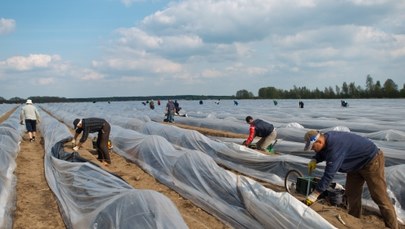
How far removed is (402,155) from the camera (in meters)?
9.23

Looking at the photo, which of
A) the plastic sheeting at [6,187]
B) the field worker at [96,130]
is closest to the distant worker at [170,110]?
the plastic sheeting at [6,187]

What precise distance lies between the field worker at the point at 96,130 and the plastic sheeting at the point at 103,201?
2.72 feet

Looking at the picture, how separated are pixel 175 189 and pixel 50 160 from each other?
4.01m

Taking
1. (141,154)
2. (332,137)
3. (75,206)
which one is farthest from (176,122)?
(332,137)

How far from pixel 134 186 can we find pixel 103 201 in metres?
3.33

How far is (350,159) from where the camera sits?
208 inches

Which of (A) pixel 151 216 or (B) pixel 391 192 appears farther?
(B) pixel 391 192

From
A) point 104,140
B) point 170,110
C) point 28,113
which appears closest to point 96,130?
point 104,140

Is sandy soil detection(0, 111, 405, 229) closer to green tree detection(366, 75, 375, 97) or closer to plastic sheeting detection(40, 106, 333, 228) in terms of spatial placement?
plastic sheeting detection(40, 106, 333, 228)

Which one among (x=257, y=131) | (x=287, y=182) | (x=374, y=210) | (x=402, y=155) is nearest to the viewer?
(x=374, y=210)

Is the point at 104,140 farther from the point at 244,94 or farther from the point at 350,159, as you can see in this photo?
the point at 244,94

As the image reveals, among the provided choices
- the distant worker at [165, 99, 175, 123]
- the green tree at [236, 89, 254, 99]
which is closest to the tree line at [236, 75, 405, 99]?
the green tree at [236, 89, 254, 99]

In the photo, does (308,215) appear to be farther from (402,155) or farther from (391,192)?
(402,155)

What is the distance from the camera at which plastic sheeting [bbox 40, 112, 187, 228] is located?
451 cm
